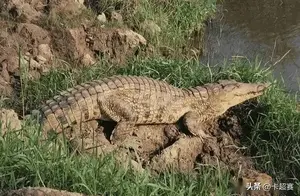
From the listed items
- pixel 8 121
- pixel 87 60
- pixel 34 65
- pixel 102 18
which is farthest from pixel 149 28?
pixel 8 121

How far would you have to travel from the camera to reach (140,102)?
5.82 m

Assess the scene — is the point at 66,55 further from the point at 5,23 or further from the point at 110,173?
the point at 110,173

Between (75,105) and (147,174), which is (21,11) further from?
(147,174)

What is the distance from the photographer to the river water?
8250mm

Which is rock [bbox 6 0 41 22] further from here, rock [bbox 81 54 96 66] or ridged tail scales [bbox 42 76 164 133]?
ridged tail scales [bbox 42 76 164 133]

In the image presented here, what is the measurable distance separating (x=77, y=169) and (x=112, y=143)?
4.94ft

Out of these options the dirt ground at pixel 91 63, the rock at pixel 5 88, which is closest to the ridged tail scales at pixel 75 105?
the dirt ground at pixel 91 63

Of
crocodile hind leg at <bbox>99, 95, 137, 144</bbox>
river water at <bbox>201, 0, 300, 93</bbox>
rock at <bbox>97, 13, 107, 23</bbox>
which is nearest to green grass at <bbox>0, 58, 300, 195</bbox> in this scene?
crocodile hind leg at <bbox>99, 95, 137, 144</bbox>

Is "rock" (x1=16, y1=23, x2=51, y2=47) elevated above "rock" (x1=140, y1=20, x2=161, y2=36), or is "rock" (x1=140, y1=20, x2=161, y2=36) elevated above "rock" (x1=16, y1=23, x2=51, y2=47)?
"rock" (x1=140, y1=20, x2=161, y2=36)

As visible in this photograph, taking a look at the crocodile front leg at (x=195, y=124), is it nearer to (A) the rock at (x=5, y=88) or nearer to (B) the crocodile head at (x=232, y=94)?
(B) the crocodile head at (x=232, y=94)

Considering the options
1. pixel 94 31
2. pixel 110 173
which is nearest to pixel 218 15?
pixel 94 31

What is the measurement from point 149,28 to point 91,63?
1616mm

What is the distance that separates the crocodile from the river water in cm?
133

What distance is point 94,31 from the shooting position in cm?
779
